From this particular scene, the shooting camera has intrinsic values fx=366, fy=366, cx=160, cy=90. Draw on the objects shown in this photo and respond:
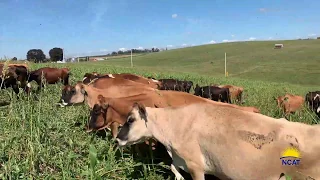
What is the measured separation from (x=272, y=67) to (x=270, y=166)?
52.5 m

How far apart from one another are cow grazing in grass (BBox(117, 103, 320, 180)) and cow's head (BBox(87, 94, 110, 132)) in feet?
5.35

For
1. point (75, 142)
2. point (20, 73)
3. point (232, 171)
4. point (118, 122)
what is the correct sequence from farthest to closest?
point (20, 73)
point (118, 122)
point (75, 142)
point (232, 171)

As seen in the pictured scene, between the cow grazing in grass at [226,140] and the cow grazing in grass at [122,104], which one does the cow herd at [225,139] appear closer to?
the cow grazing in grass at [226,140]

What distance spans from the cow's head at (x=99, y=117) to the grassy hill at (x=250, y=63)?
34873 millimetres

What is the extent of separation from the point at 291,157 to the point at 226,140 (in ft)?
2.93

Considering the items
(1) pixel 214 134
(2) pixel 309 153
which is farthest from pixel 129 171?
(2) pixel 309 153

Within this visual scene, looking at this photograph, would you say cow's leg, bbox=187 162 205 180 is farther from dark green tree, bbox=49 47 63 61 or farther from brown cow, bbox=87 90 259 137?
dark green tree, bbox=49 47 63 61

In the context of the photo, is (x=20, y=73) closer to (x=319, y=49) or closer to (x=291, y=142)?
(x=291, y=142)

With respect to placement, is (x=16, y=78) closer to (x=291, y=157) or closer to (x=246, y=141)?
(x=246, y=141)

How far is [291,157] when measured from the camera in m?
4.76

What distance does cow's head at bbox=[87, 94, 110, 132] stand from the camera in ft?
24.4

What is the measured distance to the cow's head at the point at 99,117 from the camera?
744 centimetres

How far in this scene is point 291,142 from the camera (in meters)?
4.81

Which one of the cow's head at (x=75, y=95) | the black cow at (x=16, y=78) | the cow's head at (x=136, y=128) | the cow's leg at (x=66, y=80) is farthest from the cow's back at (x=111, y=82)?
the cow's leg at (x=66, y=80)
